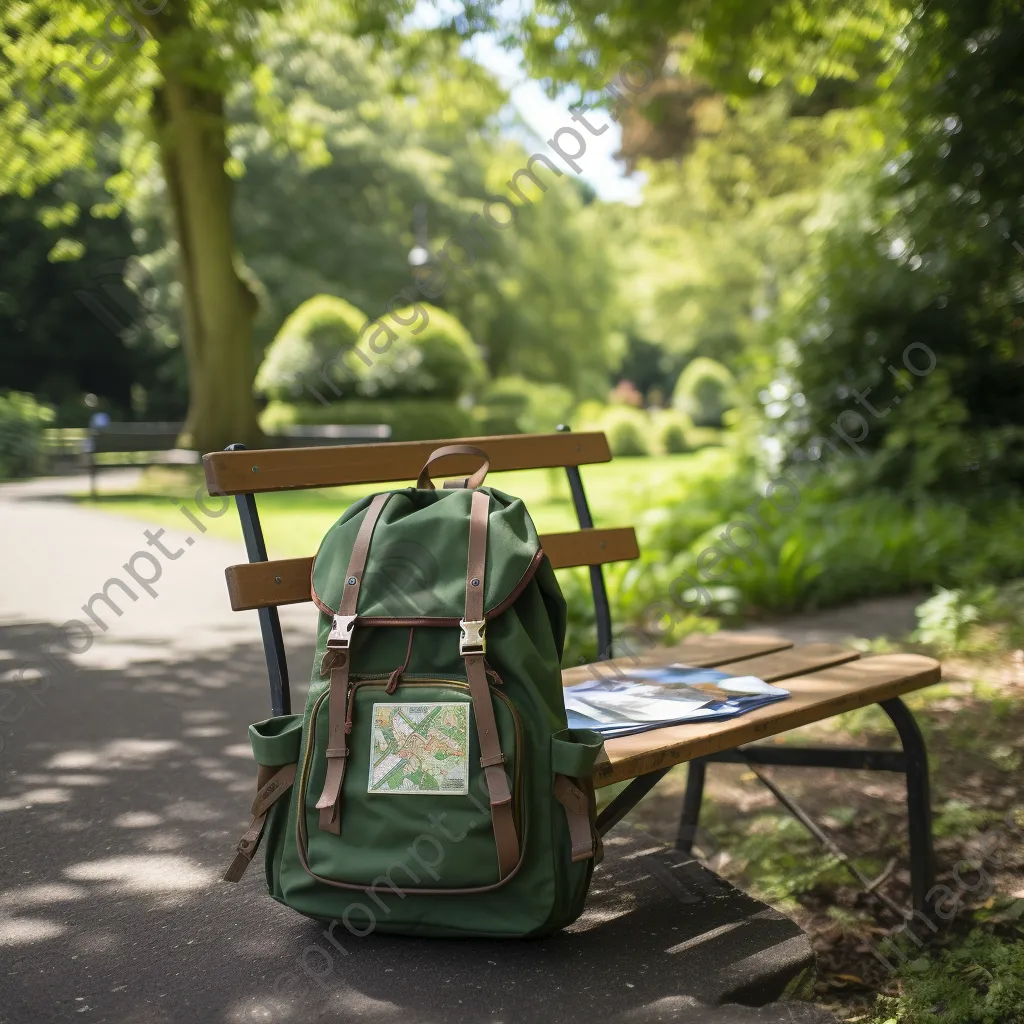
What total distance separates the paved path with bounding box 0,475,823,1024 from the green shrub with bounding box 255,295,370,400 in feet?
40.8

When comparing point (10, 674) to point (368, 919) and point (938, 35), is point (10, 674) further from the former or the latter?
point (938, 35)

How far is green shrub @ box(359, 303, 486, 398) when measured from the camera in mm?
18234

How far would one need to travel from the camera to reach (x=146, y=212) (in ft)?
91.9

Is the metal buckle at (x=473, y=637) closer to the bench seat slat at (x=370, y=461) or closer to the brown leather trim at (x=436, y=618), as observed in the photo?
the brown leather trim at (x=436, y=618)

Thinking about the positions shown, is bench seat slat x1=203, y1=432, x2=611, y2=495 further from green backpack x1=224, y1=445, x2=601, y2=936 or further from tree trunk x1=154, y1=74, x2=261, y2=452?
tree trunk x1=154, y1=74, x2=261, y2=452

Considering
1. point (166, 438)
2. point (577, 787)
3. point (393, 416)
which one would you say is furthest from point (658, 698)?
point (393, 416)

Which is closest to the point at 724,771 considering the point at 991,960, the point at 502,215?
the point at 991,960

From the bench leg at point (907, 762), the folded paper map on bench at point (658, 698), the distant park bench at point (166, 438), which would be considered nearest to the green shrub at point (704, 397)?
the distant park bench at point (166, 438)

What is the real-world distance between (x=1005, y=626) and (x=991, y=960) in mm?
3222

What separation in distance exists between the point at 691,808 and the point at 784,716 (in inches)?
38.6

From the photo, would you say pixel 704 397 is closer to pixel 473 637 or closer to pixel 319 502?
pixel 319 502

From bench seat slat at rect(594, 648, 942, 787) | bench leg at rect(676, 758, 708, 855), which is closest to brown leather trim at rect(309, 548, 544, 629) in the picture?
bench seat slat at rect(594, 648, 942, 787)

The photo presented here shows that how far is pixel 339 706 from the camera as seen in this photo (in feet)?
6.70

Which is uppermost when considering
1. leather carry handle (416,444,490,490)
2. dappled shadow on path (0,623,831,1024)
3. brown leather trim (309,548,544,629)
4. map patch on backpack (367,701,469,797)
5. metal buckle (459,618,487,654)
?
leather carry handle (416,444,490,490)
